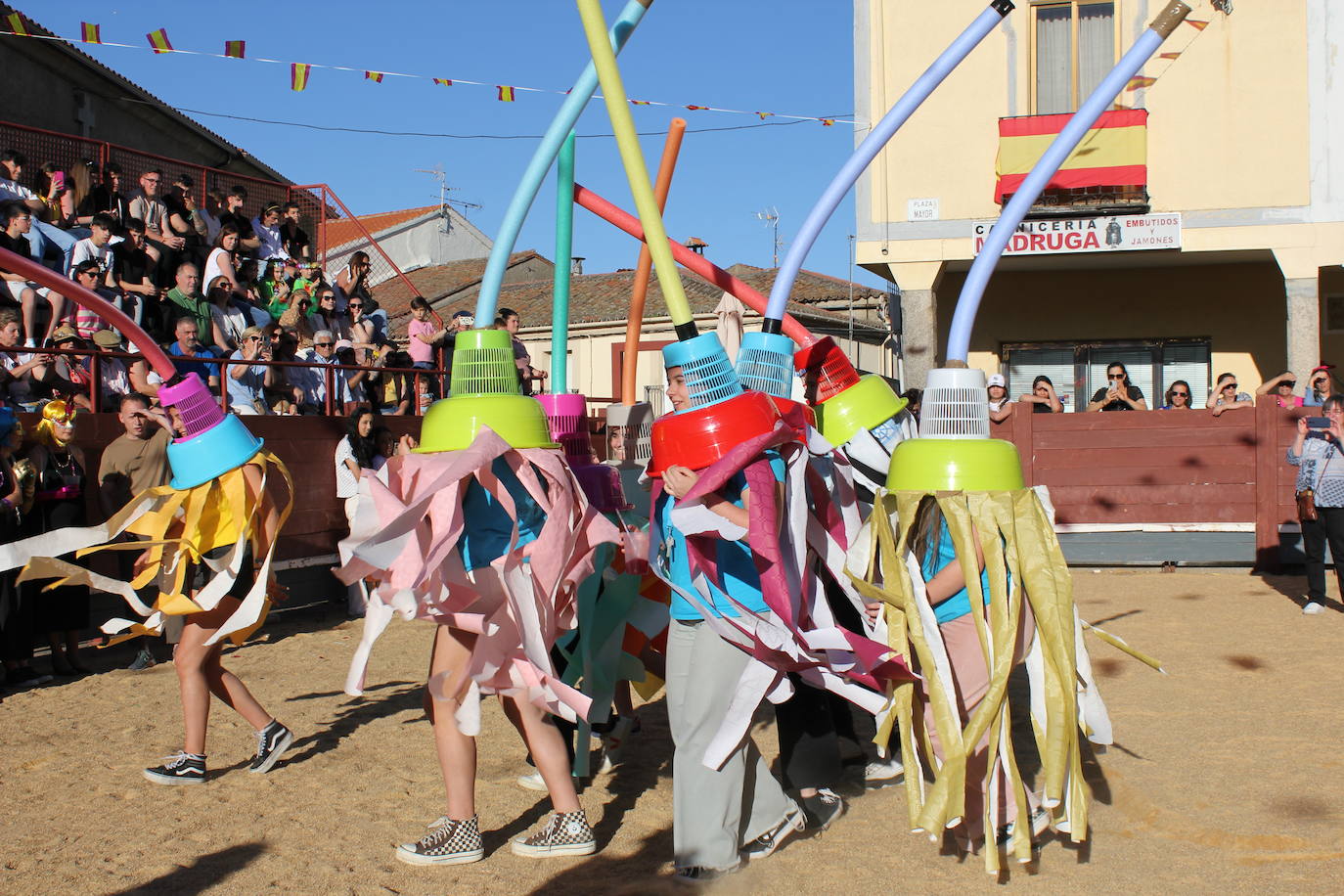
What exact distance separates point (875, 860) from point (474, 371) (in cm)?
193

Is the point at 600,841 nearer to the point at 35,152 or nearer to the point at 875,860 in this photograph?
the point at 875,860

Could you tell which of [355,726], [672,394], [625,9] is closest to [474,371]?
[672,394]

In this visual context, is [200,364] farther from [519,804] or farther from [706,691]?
[706,691]

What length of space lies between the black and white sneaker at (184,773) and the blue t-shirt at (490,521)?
5.79ft

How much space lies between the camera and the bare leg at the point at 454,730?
12.0ft

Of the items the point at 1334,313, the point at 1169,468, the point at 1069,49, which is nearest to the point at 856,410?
the point at 1169,468

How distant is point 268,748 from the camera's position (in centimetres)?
481

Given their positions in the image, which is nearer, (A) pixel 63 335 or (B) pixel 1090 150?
(A) pixel 63 335

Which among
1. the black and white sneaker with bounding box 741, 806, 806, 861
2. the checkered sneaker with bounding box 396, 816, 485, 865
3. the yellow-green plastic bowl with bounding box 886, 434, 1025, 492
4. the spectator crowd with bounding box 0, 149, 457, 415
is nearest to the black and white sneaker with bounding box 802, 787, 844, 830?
the black and white sneaker with bounding box 741, 806, 806, 861

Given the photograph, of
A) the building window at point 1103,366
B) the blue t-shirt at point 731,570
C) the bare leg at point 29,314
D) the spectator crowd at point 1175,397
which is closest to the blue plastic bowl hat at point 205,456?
the blue t-shirt at point 731,570

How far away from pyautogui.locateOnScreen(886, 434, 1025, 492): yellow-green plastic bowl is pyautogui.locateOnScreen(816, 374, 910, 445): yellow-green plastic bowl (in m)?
0.69

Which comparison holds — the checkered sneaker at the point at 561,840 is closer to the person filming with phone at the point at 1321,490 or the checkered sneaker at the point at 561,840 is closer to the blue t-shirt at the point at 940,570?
the blue t-shirt at the point at 940,570

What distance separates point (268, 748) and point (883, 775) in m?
2.42

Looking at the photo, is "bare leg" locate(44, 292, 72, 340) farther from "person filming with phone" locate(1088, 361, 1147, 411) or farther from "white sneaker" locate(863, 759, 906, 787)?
"person filming with phone" locate(1088, 361, 1147, 411)
